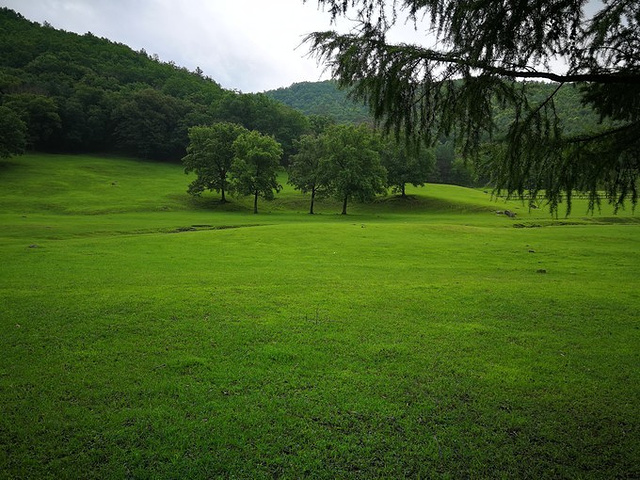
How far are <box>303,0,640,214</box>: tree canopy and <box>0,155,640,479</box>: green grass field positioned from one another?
136 inches

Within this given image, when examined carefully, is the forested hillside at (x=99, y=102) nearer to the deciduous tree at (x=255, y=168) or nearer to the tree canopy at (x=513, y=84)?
the deciduous tree at (x=255, y=168)

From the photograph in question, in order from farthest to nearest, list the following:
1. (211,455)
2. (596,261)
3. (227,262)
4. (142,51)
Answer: (142,51) < (596,261) < (227,262) < (211,455)

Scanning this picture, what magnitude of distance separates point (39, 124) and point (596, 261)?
99.2 metres

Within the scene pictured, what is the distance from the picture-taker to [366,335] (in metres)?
7.84

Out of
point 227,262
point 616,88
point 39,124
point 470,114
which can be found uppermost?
point 39,124

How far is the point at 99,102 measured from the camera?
90.0 meters

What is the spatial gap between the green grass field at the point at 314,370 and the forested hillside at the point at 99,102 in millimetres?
70850

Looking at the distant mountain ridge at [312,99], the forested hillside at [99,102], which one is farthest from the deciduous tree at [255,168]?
the distant mountain ridge at [312,99]

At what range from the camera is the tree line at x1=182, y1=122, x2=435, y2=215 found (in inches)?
2058

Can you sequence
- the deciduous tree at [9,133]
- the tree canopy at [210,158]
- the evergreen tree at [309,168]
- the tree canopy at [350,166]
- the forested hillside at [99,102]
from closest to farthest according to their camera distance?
the tree canopy at [350,166], the evergreen tree at [309,168], the tree canopy at [210,158], the deciduous tree at [9,133], the forested hillside at [99,102]

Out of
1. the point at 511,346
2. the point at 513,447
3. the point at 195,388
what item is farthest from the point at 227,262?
the point at 513,447

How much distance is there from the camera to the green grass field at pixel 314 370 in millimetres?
4352

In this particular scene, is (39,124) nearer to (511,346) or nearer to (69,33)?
(69,33)

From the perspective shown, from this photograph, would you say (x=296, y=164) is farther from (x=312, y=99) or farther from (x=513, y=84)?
(x=312, y=99)
